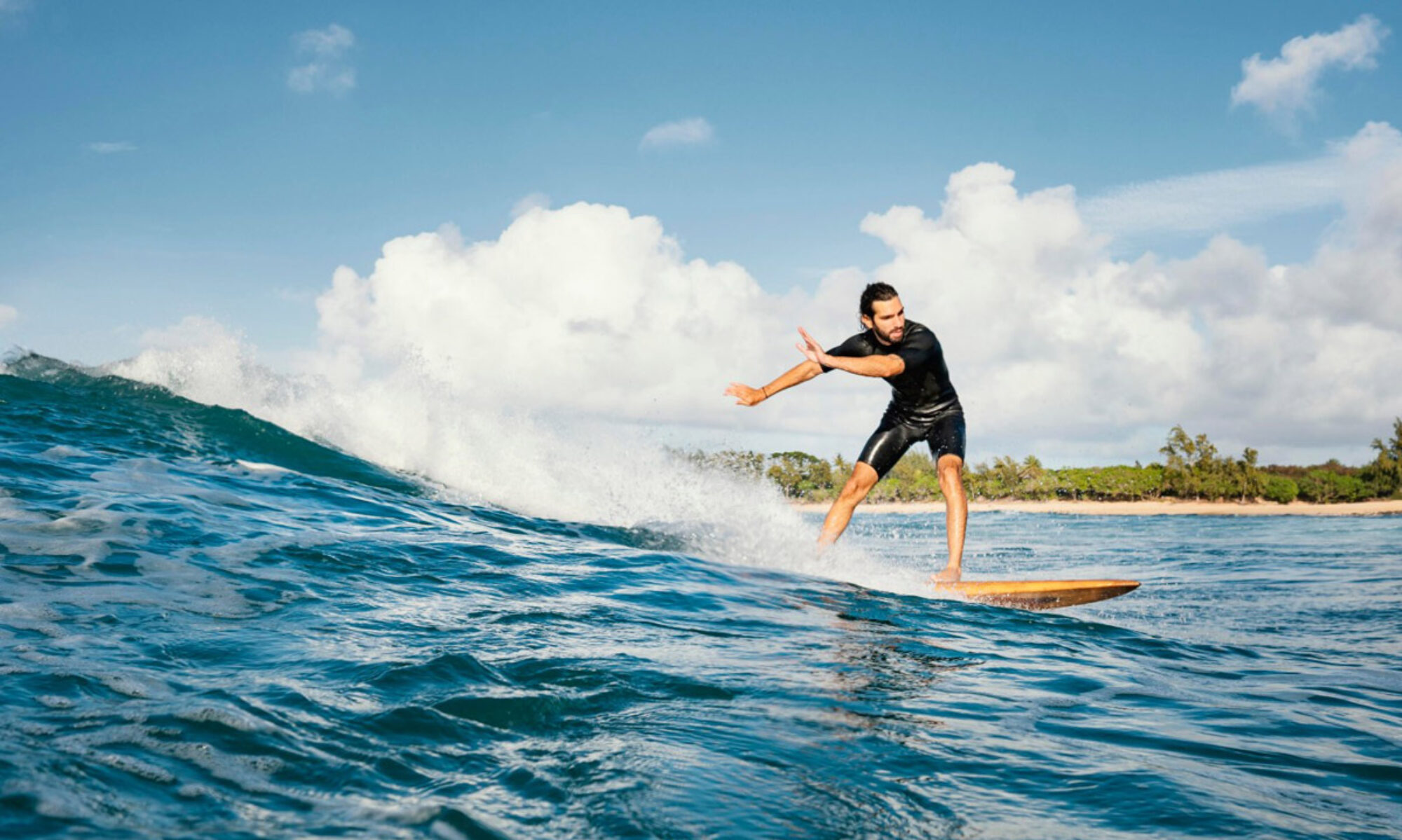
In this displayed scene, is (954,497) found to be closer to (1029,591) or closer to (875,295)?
(1029,591)

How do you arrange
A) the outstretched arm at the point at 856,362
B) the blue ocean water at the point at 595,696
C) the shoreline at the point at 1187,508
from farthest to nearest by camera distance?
the shoreline at the point at 1187,508 < the outstretched arm at the point at 856,362 < the blue ocean water at the point at 595,696

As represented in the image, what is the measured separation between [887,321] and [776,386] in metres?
1.20

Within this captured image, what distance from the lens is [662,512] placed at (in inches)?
443

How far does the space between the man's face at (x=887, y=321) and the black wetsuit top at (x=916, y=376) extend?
5 cm

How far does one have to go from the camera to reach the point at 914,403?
838cm

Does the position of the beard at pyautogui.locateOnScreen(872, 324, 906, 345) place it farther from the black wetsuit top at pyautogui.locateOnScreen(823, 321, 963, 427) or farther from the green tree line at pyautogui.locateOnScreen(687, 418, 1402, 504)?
the green tree line at pyautogui.locateOnScreen(687, 418, 1402, 504)

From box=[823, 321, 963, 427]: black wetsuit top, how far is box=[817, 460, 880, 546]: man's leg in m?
0.59

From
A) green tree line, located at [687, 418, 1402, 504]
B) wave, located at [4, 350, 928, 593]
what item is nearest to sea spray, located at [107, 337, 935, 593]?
wave, located at [4, 350, 928, 593]

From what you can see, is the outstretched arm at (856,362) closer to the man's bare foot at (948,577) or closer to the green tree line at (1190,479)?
the man's bare foot at (948,577)

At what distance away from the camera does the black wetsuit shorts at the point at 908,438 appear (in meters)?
8.31

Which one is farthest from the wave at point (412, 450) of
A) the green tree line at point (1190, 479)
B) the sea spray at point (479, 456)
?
the green tree line at point (1190, 479)

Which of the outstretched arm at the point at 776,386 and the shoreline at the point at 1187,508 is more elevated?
the outstretched arm at the point at 776,386

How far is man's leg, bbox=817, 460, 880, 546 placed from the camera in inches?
329

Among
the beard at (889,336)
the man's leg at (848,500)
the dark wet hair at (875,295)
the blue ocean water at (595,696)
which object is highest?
the dark wet hair at (875,295)
